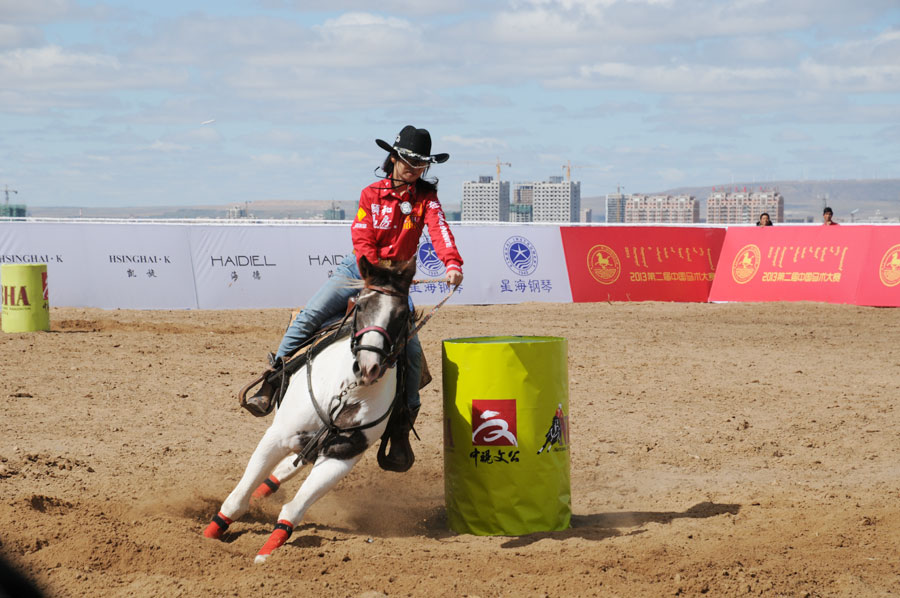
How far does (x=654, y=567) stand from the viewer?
4.95 meters

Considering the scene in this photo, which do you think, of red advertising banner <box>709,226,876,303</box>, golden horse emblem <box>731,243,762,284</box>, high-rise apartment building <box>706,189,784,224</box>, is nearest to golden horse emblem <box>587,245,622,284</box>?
red advertising banner <box>709,226,876,303</box>

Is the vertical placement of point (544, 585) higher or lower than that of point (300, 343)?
lower

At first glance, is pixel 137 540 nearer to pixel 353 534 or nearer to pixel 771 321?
pixel 353 534

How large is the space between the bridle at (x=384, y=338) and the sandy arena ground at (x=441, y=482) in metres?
1.11

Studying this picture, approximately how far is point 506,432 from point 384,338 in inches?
49.3

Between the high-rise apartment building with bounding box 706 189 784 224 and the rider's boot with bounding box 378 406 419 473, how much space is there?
92154 mm

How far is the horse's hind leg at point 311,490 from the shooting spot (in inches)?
210

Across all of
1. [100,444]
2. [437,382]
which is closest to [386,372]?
[100,444]

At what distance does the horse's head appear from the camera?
16.5 ft

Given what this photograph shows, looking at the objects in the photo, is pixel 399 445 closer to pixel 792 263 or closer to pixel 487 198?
pixel 792 263

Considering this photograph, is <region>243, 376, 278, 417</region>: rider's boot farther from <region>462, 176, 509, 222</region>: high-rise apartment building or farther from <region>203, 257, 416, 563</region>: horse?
<region>462, 176, 509, 222</region>: high-rise apartment building

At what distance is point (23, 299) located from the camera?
1362cm

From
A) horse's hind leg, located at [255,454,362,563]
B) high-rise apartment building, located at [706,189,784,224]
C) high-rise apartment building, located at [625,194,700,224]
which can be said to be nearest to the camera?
horse's hind leg, located at [255,454,362,563]

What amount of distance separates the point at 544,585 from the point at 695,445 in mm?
4076
